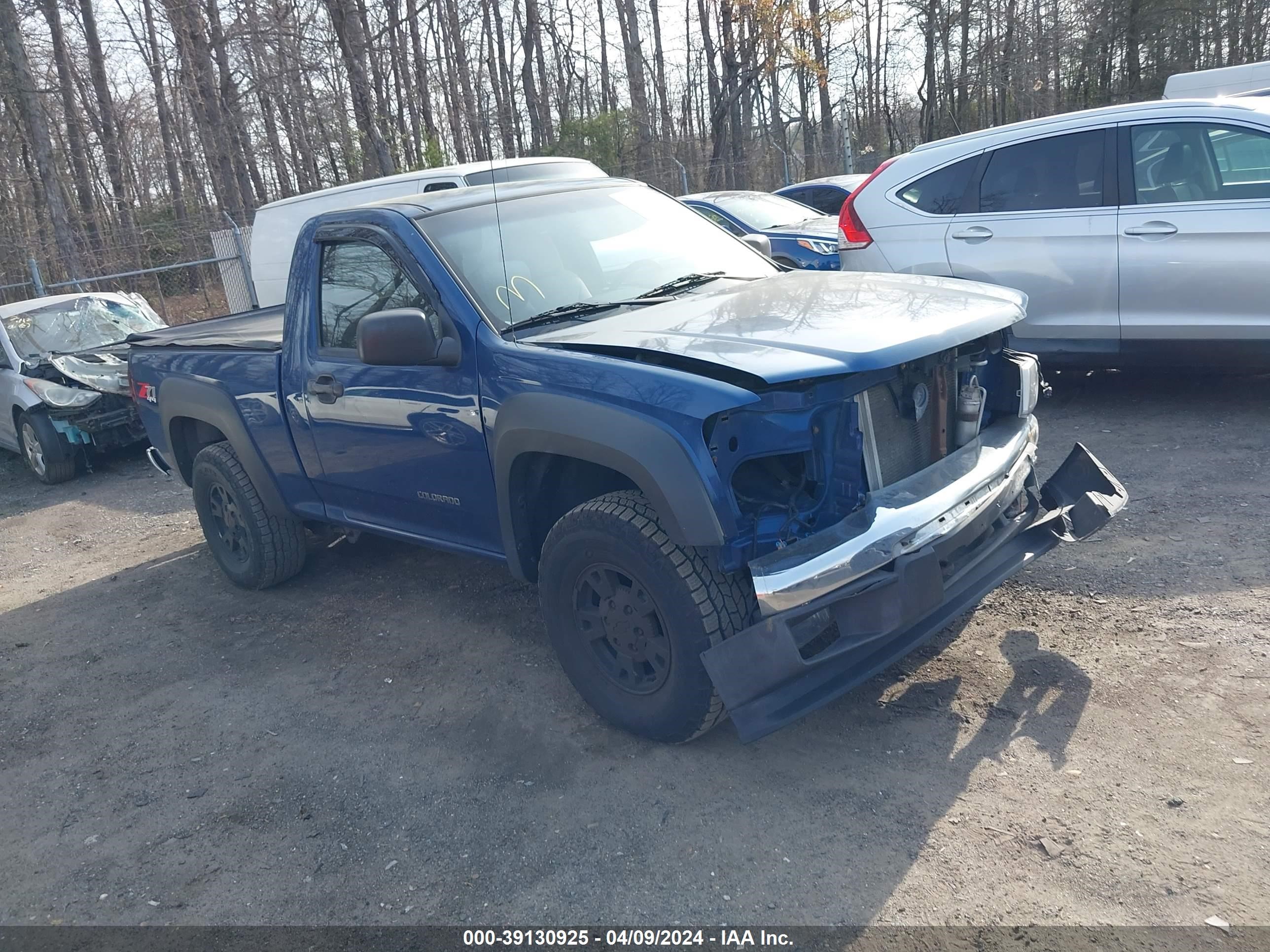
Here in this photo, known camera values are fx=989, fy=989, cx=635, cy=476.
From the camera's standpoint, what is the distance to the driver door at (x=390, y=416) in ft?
12.8

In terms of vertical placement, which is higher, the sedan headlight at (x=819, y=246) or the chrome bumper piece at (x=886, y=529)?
the sedan headlight at (x=819, y=246)

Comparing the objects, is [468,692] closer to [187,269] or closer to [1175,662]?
[1175,662]

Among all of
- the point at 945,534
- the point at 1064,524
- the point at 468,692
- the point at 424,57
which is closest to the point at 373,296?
the point at 468,692

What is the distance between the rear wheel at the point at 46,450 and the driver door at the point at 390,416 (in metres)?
5.71

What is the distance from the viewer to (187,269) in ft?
57.1

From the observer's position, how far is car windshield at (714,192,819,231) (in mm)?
10977

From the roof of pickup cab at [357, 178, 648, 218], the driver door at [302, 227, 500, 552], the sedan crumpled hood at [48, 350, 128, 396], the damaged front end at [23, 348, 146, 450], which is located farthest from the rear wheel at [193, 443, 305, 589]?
the sedan crumpled hood at [48, 350, 128, 396]

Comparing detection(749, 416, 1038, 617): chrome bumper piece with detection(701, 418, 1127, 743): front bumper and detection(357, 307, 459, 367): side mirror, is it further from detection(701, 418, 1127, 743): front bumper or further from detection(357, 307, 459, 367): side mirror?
detection(357, 307, 459, 367): side mirror

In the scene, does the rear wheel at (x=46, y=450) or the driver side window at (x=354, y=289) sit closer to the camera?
the driver side window at (x=354, y=289)

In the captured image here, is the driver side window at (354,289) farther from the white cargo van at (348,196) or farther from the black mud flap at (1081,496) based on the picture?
the white cargo van at (348,196)

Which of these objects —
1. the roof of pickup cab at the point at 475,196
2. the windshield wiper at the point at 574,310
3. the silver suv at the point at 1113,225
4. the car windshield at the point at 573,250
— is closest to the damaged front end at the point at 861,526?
the windshield wiper at the point at 574,310

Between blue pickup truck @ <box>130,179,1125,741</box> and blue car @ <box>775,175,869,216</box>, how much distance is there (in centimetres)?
951

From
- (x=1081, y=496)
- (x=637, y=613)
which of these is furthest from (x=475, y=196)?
(x=1081, y=496)

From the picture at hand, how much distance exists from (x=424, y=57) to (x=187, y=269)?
1291cm
